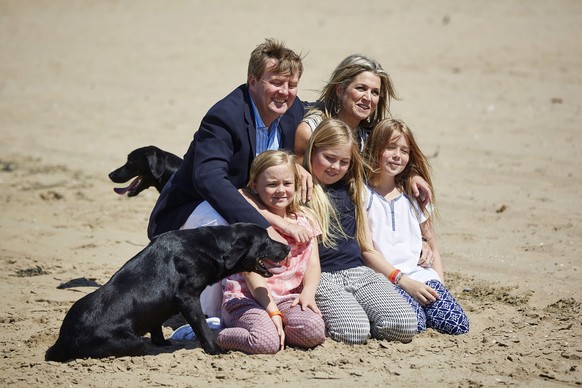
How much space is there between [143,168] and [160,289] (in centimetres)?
232

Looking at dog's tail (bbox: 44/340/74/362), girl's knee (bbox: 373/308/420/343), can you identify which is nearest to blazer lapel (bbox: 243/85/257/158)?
girl's knee (bbox: 373/308/420/343)

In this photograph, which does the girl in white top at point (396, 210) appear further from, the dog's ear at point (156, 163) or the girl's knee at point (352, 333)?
the dog's ear at point (156, 163)

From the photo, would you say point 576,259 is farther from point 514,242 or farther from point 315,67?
point 315,67

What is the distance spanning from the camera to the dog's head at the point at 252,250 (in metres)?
5.01

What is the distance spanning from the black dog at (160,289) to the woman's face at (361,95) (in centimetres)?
137

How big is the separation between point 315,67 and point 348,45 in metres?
1.69

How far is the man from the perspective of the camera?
17.4ft

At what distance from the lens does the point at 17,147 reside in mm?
11078

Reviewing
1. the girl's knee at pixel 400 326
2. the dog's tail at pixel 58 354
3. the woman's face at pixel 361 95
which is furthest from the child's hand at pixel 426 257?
the dog's tail at pixel 58 354

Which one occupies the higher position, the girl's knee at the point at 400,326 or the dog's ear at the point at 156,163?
the dog's ear at the point at 156,163

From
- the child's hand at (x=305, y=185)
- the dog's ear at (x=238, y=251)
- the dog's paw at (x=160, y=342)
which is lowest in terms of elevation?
the dog's paw at (x=160, y=342)

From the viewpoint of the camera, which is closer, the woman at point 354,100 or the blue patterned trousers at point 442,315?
the blue patterned trousers at point 442,315

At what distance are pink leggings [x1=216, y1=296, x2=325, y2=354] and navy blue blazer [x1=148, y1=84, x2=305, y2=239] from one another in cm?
56

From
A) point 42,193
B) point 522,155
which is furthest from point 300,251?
point 522,155
